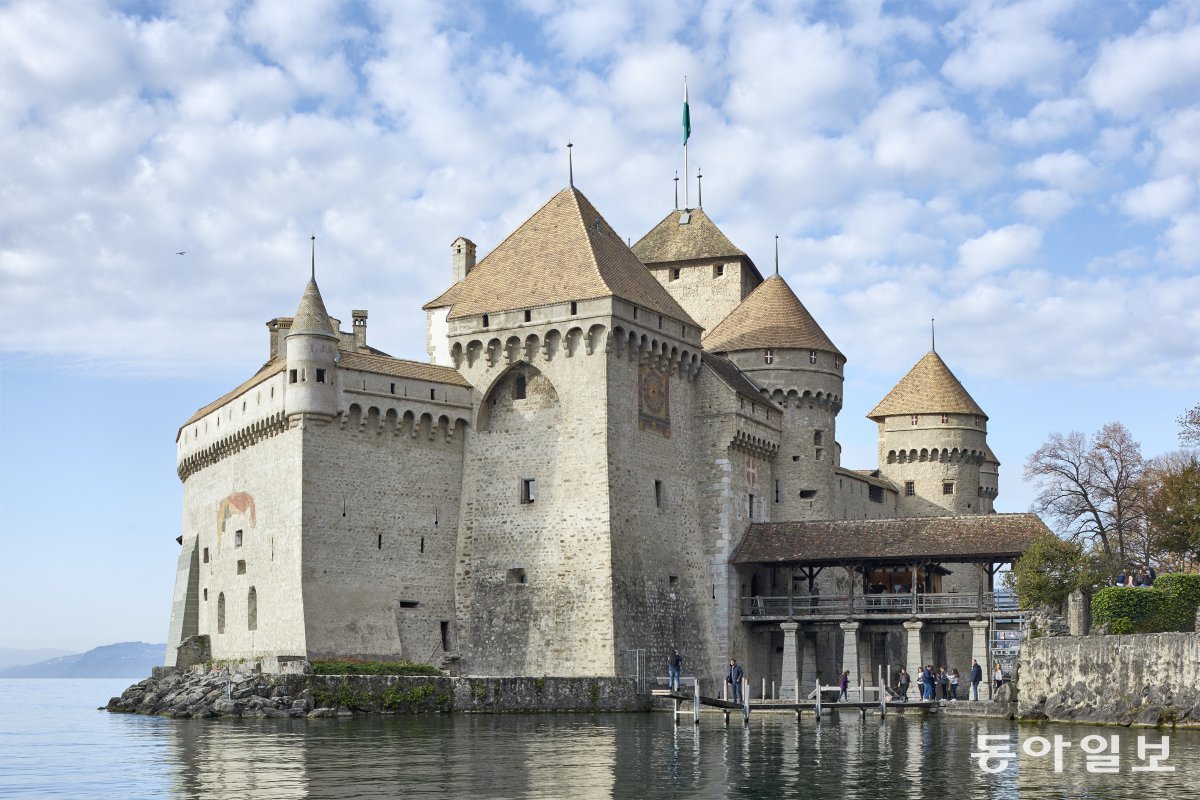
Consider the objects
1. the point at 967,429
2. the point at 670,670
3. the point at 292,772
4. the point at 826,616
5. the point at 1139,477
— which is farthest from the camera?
the point at 967,429

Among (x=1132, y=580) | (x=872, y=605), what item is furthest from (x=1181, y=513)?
(x=872, y=605)

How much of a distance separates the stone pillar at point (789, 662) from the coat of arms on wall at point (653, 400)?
7.10 m

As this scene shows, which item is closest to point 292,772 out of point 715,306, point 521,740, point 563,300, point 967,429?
point 521,740

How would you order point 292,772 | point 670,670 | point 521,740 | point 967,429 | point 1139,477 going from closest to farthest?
point 292,772 → point 521,740 → point 670,670 → point 1139,477 → point 967,429

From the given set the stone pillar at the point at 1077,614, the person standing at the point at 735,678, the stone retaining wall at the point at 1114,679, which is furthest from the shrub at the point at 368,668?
the stone pillar at the point at 1077,614

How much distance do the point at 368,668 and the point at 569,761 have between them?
51.7 ft

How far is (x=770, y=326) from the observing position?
191 ft

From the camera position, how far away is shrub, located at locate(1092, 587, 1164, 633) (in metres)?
38.8

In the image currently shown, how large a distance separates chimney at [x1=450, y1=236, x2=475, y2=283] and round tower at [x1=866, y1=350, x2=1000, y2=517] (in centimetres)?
2205

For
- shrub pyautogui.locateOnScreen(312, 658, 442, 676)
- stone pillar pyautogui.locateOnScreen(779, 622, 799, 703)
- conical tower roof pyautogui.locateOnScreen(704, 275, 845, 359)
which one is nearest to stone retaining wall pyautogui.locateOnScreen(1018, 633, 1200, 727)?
stone pillar pyautogui.locateOnScreen(779, 622, 799, 703)

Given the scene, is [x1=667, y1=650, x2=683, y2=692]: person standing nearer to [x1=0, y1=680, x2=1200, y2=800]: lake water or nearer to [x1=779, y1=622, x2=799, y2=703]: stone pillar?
[x1=0, y1=680, x2=1200, y2=800]: lake water

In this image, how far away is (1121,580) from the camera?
154ft

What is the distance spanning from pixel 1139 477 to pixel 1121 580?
13.2 metres

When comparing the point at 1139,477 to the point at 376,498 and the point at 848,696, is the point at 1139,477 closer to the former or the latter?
the point at 848,696
